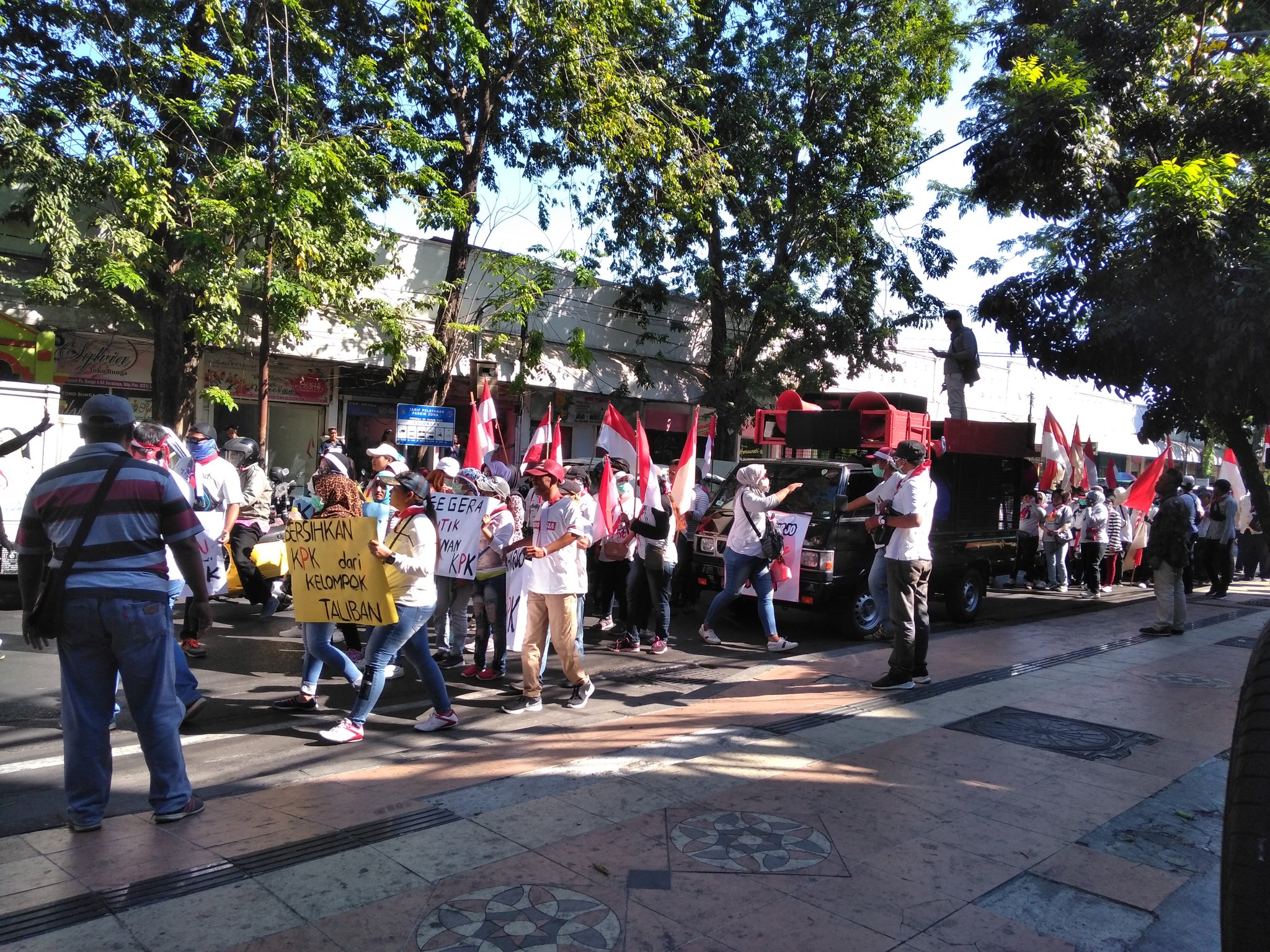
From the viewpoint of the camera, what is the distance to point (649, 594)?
9109 mm

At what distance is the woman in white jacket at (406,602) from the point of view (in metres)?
5.50

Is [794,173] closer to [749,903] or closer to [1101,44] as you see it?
[1101,44]

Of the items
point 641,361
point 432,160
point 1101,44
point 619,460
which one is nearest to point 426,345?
point 432,160

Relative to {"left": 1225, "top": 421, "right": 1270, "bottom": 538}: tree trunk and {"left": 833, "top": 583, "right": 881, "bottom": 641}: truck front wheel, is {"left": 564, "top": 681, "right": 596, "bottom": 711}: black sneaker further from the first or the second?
{"left": 1225, "top": 421, "right": 1270, "bottom": 538}: tree trunk

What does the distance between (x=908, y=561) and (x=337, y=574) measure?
4052 millimetres

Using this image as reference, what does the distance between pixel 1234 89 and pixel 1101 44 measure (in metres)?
1.55

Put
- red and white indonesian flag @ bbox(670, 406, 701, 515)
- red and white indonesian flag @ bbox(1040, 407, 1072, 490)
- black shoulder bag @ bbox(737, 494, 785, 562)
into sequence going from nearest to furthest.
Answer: black shoulder bag @ bbox(737, 494, 785, 562) < red and white indonesian flag @ bbox(670, 406, 701, 515) < red and white indonesian flag @ bbox(1040, 407, 1072, 490)

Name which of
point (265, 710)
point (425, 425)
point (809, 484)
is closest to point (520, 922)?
point (265, 710)

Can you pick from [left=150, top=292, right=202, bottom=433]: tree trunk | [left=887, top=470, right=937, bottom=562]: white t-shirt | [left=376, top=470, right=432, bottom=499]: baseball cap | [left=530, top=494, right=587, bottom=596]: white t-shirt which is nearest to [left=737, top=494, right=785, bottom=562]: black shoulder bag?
[left=887, top=470, right=937, bottom=562]: white t-shirt

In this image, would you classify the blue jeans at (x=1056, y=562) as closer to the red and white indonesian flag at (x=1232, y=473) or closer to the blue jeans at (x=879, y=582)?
the red and white indonesian flag at (x=1232, y=473)

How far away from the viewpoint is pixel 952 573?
36.2 ft

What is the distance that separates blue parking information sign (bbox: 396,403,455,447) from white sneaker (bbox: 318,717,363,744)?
336 inches

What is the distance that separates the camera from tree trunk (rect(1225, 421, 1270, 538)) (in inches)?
Answer: 365

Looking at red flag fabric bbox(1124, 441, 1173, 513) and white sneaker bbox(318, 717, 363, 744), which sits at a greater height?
red flag fabric bbox(1124, 441, 1173, 513)
